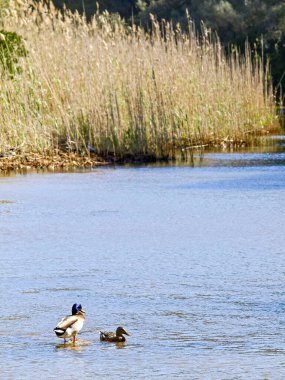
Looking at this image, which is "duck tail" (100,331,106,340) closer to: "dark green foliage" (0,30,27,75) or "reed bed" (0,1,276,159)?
"reed bed" (0,1,276,159)

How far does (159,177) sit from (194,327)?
955cm

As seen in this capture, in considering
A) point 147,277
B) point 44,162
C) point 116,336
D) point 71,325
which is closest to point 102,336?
point 116,336

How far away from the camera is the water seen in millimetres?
6535

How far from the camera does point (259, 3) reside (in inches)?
1916

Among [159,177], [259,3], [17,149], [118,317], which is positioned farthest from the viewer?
[259,3]

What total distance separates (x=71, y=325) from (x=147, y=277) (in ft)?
7.38

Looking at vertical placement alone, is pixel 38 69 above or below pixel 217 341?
above

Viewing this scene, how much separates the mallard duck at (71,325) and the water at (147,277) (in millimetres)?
107

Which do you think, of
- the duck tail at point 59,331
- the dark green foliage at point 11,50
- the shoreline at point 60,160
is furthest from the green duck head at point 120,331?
the dark green foliage at point 11,50

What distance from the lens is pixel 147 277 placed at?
354 inches

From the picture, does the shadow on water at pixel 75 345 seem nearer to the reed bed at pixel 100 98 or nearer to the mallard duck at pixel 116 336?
the mallard duck at pixel 116 336

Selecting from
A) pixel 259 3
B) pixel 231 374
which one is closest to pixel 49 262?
pixel 231 374

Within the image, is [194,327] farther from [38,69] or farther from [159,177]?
[38,69]

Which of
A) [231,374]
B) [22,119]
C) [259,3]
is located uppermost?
[259,3]
